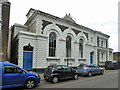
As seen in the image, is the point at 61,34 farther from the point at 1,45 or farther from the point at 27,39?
the point at 1,45

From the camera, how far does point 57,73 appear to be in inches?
328

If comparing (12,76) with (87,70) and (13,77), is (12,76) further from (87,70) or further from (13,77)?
(87,70)

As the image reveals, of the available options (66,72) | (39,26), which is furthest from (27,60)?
(66,72)

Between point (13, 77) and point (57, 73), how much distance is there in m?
3.58

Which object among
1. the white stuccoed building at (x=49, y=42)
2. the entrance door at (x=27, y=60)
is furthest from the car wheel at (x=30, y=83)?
the entrance door at (x=27, y=60)

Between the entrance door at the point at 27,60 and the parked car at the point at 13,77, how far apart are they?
18.5ft

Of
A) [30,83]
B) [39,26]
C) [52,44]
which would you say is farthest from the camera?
[52,44]

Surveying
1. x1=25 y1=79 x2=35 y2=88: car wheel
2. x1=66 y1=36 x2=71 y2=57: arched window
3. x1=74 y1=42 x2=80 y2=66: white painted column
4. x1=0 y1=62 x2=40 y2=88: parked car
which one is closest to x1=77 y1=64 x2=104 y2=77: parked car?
x1=66 y1=36 x2=71 y2=57: arched window

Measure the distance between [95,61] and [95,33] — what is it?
640 cm

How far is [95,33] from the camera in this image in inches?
870

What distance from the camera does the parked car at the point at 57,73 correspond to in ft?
26.4

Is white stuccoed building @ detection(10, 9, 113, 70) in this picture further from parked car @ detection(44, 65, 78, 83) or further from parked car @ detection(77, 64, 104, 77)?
parked car @ detection(44, 65, 78, 83)

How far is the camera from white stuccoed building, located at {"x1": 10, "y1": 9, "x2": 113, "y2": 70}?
1221 cm

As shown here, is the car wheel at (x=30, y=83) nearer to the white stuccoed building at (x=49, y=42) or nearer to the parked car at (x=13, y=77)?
the parked car at (x=13, y=77)
